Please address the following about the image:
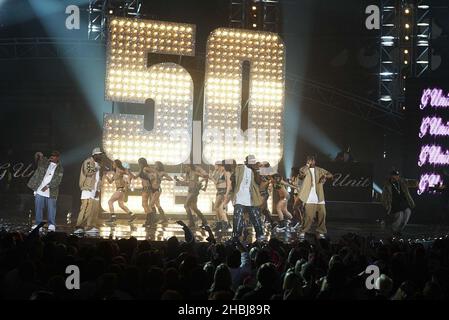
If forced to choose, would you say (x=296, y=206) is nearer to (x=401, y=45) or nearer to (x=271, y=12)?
(x=271, y=12)

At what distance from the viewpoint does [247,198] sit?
13969 mm

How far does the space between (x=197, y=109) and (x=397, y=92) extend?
7179mm

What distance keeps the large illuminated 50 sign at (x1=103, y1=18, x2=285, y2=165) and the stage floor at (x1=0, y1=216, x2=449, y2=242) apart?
2.12 metres

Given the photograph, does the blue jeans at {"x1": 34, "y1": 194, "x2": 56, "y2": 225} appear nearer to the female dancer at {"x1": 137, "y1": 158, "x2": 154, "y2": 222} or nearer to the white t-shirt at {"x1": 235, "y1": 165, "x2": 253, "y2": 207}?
the female dancer at {"x1": 137, "y1": 158, "x2": 154, "y2": 222}

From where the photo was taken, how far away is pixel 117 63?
1822 cm

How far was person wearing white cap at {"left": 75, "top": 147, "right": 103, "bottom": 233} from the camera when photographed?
47.6 ft

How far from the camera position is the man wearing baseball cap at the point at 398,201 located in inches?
617

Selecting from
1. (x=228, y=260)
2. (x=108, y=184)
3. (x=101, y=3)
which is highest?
(x=101, y=3)

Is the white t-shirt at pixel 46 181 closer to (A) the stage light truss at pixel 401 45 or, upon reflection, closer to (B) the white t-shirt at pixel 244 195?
(B) the white t-shirt at pixel 244 195

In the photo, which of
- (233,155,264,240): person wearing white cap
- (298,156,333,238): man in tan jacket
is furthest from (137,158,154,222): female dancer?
(298,156,333,238): man in tan jacket

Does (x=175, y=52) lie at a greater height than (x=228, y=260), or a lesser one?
greater

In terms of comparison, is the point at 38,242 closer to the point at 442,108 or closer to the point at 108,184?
the point at 108,184
